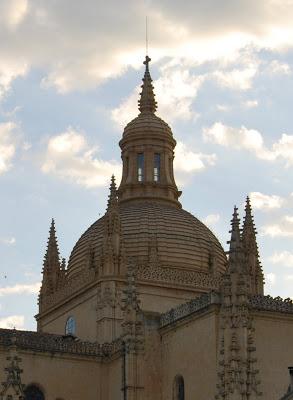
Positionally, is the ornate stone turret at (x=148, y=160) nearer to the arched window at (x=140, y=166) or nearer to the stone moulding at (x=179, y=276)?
the arched window at (x=140, y=166)

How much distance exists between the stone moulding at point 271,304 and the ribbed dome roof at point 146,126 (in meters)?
25.3

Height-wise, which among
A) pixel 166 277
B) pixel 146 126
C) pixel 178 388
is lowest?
pixel 178 388

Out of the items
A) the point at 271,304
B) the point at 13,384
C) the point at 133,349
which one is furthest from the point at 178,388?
the point at 13,384

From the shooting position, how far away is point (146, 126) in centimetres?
7919

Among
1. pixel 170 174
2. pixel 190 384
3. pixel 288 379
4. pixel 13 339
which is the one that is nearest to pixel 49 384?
pixel 13 339

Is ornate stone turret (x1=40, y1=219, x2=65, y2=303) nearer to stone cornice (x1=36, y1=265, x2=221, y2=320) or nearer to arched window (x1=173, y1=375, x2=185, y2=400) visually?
stone cornice (x1=36, y1=265, x2=221, y2=320)

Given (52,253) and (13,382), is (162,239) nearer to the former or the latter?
A: (52,253)

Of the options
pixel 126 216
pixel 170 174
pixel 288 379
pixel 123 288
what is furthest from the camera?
pixel 170 174

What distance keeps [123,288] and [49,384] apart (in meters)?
8.66

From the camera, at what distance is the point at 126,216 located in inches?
2886

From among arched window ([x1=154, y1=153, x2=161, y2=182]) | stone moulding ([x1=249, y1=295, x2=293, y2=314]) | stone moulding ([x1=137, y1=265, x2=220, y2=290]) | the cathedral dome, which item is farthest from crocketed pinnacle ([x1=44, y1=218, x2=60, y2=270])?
Answer: stone moulding ([x1=249, y1=295, x2=293, y2=314])

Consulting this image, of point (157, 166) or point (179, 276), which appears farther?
point (157, 166)

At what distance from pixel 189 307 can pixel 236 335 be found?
5556mm

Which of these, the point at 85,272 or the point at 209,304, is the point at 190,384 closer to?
the point at 209,304
